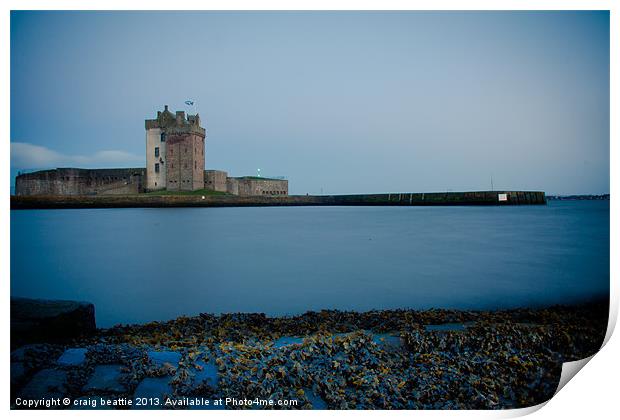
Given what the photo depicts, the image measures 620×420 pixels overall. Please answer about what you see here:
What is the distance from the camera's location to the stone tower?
68.3 feet

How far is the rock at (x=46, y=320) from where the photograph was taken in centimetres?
257

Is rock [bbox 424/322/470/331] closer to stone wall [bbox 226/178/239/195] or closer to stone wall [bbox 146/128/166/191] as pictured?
stone wall [bbox 146/128/166/191]

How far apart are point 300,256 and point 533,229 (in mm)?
7425

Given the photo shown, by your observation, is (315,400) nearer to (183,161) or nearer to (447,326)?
(447,326)

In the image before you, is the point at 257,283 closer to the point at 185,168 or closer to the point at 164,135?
the point at 185,168

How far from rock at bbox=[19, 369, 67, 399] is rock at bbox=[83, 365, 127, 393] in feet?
0.50

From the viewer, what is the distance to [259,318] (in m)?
3.56

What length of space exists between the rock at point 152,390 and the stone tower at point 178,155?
62.8 ft

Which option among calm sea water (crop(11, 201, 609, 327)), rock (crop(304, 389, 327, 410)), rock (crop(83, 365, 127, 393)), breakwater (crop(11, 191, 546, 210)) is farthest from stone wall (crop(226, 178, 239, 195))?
rock (crop(304, 389, 327, 410))

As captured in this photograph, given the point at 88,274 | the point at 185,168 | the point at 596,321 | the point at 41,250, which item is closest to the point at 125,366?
the point at 596,321

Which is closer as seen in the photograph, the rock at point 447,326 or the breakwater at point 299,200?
the rock at point 447,326

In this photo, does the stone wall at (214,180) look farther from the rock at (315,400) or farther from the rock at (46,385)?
the rock at (315,400)

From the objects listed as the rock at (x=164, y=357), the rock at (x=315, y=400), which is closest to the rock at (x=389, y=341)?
the rock at (x=315, y=400)

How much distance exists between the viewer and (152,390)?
2.17m
